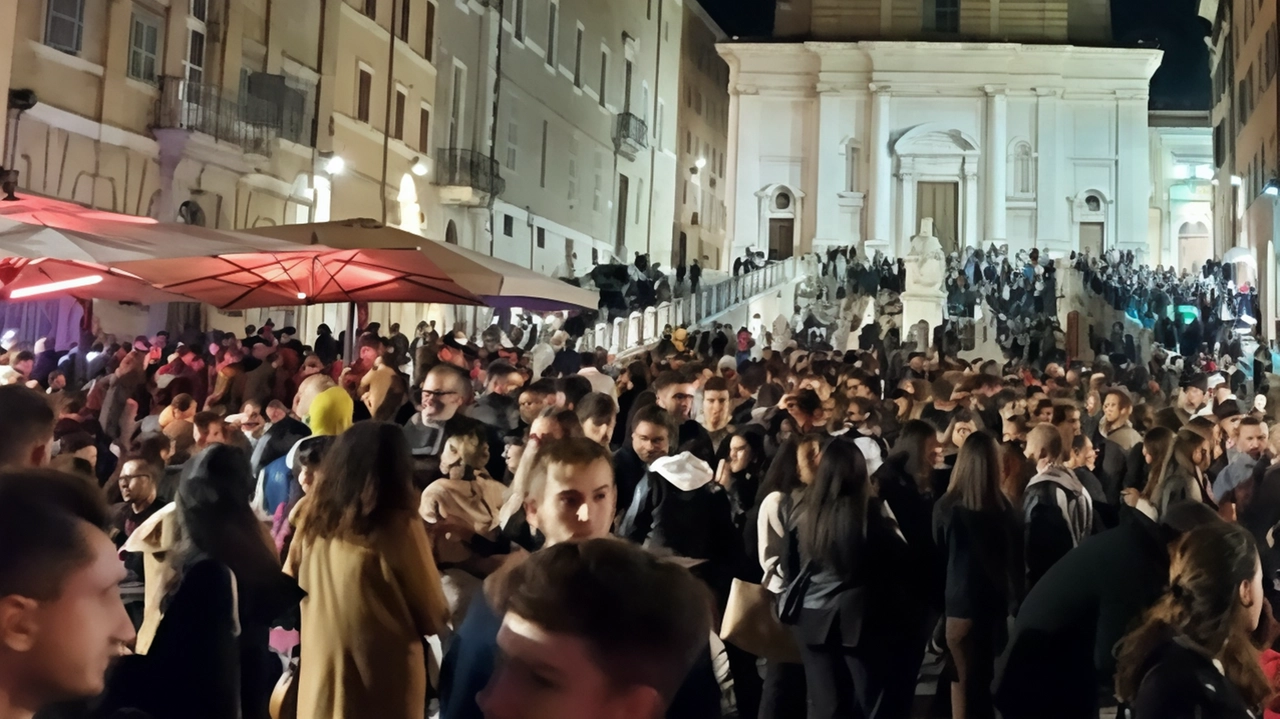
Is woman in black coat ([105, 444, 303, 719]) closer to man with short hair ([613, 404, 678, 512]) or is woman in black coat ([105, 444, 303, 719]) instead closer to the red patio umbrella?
man with short hair ([613, 404, 678, 512])

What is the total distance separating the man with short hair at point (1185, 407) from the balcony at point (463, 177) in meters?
21.1

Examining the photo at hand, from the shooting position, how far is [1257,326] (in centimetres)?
2922

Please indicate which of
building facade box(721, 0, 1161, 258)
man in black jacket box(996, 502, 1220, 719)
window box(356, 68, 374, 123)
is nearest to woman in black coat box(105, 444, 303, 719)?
man in black jacket box(996, 502, 1220, 719)

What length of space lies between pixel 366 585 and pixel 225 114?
20.0 m

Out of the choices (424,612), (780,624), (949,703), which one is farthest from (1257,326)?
(424,612)

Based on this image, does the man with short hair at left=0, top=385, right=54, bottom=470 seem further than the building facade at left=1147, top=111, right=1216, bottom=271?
No

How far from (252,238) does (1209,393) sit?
29.4ft

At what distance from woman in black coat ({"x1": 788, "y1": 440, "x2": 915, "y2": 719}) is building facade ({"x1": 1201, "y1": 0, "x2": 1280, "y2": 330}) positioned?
22658 mm

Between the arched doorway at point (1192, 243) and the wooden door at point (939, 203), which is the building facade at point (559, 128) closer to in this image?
the wooden door at point (939, 203)

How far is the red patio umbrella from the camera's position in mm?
10133

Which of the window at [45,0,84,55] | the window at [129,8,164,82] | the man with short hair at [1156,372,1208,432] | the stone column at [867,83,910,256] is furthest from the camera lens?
the stone column at [867,83,910,256]

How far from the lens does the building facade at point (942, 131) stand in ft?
152

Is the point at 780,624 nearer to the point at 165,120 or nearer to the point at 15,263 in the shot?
the point at 15,263

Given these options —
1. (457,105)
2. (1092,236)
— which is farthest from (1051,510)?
(1092,236)
